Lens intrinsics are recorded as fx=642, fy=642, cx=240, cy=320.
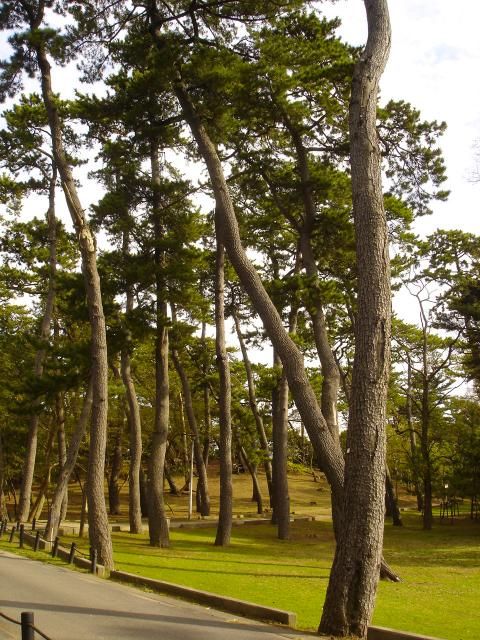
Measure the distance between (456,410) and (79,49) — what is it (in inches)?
1551

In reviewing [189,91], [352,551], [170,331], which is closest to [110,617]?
[352,551]

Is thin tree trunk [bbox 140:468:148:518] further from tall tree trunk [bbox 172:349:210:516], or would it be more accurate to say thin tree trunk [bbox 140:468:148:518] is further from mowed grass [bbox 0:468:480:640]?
mowed grass [bbox 0:468:480:640]

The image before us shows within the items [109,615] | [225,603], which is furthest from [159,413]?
[109,615]

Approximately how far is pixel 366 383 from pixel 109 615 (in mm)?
4677

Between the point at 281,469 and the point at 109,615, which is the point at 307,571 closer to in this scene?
the point at 109,615

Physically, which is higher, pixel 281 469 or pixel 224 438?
pixel 224 438

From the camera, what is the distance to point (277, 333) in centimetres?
1116

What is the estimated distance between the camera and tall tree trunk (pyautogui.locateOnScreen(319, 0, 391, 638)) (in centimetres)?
772

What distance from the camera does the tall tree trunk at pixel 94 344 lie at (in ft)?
48.2

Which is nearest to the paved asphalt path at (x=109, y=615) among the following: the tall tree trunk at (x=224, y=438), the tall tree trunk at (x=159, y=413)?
the tall tree trunk at (x=159, y=413)

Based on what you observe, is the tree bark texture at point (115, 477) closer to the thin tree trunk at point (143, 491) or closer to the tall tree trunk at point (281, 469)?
the thin tree trunk at point (143, 491)

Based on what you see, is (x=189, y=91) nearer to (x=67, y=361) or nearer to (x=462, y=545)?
(x=67, y=361)

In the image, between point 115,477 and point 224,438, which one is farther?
point 115,477

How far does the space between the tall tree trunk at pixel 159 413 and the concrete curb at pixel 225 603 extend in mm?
8132
